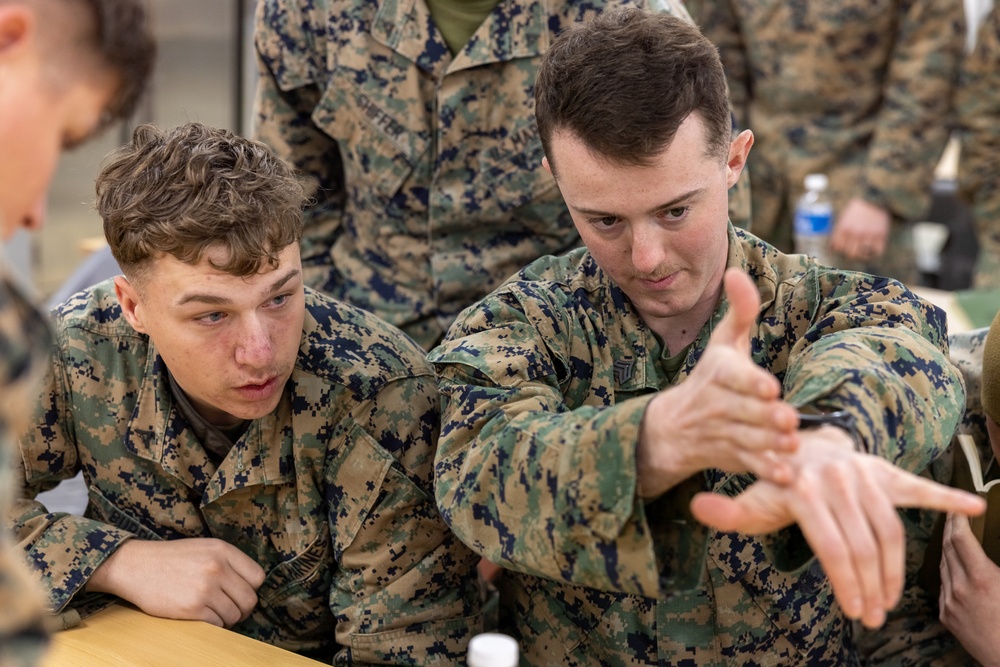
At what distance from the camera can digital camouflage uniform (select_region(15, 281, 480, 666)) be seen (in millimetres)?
1832

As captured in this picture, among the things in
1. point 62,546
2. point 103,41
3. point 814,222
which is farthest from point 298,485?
point 814,222

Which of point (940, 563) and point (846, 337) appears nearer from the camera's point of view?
point (846, 337)

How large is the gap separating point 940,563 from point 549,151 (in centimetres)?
91

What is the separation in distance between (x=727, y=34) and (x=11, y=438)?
3500mm

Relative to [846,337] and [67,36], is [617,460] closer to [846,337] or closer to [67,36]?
[846,337]

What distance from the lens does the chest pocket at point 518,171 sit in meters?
2.41

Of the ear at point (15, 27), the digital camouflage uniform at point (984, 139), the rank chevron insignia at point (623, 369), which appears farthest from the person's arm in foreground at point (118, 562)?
the digital camouflage uniform at point (984, 139)

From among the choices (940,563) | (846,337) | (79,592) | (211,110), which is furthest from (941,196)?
(79,592)

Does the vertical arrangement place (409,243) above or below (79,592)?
above

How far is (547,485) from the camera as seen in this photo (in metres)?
1.39

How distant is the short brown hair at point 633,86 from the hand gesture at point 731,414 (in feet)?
1.41

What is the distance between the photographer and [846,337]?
4.96 ft

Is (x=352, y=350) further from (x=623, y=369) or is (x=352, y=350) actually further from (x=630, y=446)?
(x=630, y=446)

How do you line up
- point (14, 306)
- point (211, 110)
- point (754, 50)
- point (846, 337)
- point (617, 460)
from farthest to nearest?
point (211, 110) < point (754, 50) < point (846, 337) < point (617, 460) < point (14, 306)
